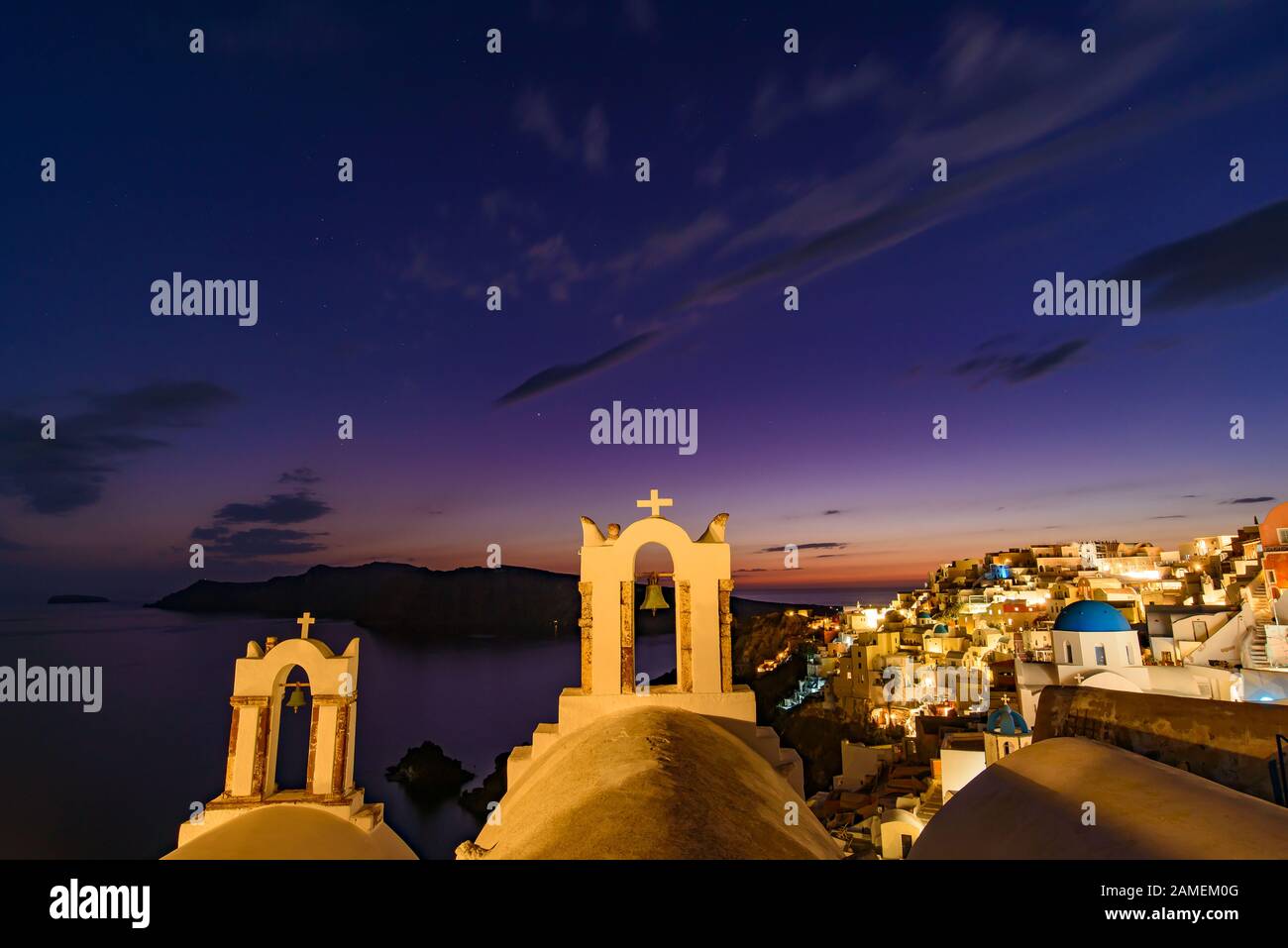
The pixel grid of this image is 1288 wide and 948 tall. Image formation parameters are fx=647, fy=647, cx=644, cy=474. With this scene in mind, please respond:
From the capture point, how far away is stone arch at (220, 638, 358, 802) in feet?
30.8

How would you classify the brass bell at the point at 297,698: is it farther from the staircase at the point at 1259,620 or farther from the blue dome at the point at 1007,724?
the staircase at the point at 1259,620

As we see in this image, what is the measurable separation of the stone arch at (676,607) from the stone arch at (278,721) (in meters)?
4.01

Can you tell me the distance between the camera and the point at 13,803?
4347 cm

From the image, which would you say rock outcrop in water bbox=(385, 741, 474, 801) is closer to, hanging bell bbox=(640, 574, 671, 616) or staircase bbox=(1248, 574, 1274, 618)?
hanging bell bbox=(640, 574, 671, 616)

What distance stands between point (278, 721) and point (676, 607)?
20.6 ft

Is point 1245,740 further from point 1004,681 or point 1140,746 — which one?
point 1004,681

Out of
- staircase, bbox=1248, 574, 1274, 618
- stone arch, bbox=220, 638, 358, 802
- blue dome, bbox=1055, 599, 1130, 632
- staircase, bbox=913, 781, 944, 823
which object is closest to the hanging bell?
stone arch, bbox=220, 638, 358, 802

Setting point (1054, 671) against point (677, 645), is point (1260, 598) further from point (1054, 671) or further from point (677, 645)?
point (677, 645)

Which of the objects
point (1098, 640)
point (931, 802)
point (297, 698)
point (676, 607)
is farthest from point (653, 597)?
point (1098, 640)

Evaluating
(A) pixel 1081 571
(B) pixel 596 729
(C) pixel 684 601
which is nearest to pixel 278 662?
(B) pixel 596 729

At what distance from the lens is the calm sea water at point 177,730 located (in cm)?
4138

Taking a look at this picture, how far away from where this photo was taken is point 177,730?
59344 millimetres

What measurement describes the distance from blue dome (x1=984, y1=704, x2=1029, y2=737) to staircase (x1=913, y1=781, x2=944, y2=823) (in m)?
3.43
